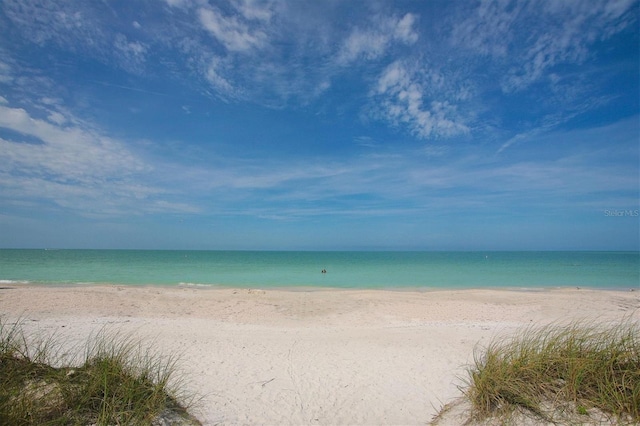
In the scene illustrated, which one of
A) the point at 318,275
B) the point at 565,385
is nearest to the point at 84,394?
the point at 565,385

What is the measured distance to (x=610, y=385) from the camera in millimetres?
3855

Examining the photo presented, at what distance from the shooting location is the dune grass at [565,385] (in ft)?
12.3

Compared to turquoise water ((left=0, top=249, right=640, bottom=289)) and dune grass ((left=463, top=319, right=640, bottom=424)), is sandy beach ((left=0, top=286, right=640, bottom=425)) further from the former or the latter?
turquoise water ((left=0, top=249, right=640, bottom=289))

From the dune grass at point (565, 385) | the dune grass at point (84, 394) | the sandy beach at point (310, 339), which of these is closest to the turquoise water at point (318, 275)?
the sandy beach at point (310, 339)

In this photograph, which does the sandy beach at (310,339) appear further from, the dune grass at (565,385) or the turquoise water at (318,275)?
the turquoise water at (318,275)

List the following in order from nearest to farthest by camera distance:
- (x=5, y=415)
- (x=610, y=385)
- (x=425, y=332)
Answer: (x=5, y=415)
(x=610, y=385)
(x=425, y=332)

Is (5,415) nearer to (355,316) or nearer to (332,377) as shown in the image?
(332,377)

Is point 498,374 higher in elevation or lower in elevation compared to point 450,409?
higher

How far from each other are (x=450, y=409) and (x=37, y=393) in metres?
5.14

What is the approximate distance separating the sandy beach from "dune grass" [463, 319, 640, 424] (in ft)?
3.57

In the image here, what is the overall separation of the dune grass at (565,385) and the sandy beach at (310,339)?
3.57 ft

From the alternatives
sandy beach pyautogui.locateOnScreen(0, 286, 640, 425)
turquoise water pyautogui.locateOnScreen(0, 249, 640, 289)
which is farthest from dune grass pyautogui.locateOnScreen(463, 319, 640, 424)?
turquoise water pyautogui.locateOnScreen(0, 249, 640, 289)

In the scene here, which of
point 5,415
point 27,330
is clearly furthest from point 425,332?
point 27,330

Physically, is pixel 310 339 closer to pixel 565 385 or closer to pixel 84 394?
pixel 84 394
